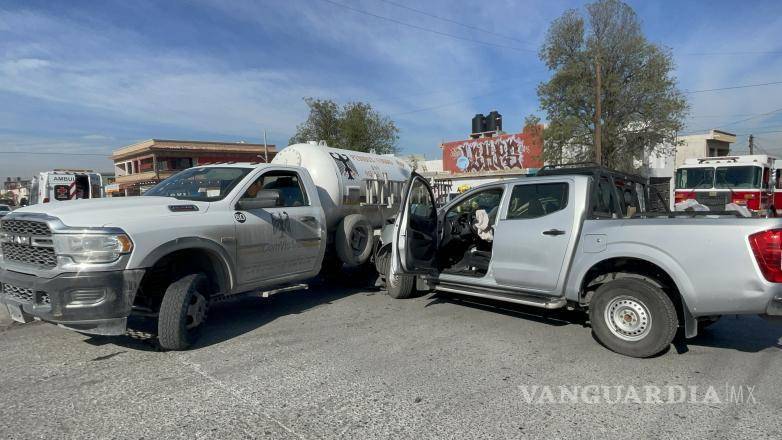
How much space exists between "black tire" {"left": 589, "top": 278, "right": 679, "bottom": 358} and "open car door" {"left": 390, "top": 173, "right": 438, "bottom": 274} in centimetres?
233

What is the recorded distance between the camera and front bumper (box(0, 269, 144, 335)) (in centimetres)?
427

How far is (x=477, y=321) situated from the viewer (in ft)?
19.8

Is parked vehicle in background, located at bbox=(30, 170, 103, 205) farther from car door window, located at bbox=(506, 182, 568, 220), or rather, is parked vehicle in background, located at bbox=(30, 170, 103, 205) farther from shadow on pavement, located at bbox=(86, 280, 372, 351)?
car door window, located at bbox=(506, 182, 568, 220)

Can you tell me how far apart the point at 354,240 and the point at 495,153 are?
28034 millimetres

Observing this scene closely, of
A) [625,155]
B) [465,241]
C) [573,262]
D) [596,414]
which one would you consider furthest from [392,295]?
[625,155]

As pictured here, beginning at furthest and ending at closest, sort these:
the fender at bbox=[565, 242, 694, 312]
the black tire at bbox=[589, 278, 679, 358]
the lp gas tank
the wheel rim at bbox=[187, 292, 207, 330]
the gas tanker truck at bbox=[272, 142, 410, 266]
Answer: the lp gas tank < the gas tanker truck at bbox=[272, 142, 410, 266] < the wheel rim at bbox=[187, 292, 207, 330] < the black tire at bbox=[589, 278, 679, 358] < the fender at bbox=[565, 242, 694, 312]

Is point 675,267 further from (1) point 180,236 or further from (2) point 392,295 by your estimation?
(1) point 180,236

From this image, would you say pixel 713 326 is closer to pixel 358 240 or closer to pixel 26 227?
pixel 358 240

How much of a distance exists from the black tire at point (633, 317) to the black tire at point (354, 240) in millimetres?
3636

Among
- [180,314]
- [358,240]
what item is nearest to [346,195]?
[358,240]

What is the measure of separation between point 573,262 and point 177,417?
3927mm

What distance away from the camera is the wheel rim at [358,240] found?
7.58m

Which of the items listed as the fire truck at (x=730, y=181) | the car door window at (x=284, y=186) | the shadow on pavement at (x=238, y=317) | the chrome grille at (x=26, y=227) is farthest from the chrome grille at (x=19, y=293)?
the fire truck at (x=730, y=181)

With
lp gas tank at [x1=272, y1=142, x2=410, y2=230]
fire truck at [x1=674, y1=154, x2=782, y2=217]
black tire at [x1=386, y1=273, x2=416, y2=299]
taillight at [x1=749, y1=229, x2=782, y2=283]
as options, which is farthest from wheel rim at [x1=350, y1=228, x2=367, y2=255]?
fire truck at [x1=674, y1=154, x2=782, y2=217]
